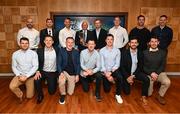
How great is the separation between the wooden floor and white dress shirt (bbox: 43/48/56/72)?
551 millimetres

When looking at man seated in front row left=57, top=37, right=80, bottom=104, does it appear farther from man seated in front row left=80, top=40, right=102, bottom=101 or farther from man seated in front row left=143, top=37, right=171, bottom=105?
man seated in front row left=143, top=37, right=171, bottom=105

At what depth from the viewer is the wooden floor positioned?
367 centimetres

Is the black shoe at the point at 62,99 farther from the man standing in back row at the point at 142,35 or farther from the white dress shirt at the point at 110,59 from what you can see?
the man standing in back row at the point at 142,35

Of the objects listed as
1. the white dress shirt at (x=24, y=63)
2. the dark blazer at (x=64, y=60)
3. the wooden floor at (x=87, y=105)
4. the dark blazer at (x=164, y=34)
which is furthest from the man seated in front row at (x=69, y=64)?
the dark blazer at (x=164, y=34)

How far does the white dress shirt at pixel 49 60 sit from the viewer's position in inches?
168

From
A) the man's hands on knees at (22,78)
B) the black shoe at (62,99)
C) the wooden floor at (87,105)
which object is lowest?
the wooden floor at (87,105)

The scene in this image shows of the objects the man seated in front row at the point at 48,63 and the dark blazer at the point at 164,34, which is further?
the dark blazer at the point at 164,34

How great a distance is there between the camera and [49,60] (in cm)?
428

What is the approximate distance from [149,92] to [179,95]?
70 centimetres

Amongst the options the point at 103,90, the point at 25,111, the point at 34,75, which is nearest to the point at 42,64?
the point at 34,75

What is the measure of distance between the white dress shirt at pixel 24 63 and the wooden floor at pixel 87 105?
54 cm

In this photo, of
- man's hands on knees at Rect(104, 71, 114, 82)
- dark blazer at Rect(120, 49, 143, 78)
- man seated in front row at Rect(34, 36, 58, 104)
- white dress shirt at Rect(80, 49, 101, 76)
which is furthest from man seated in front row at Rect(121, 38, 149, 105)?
man seated in front row at Rect(34, 36, 58, 104)

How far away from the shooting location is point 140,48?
4.90 m

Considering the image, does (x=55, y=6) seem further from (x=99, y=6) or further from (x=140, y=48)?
(x=140, y=48)
